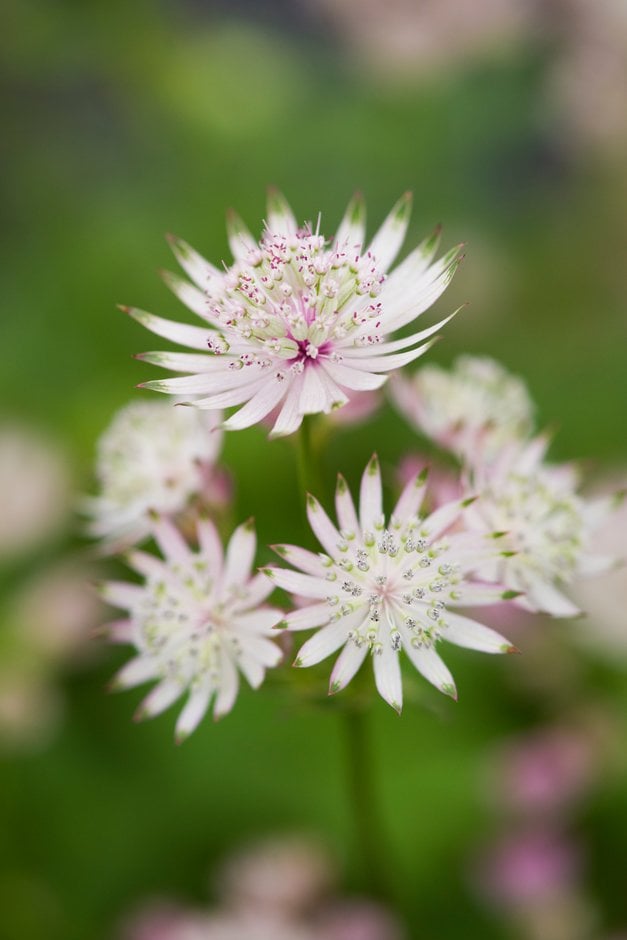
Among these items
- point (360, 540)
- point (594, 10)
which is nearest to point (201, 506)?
point (360, 540)

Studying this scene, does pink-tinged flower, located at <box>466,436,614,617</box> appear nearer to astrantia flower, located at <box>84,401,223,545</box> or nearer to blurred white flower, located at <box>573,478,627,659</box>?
astrantia flower, located at <box>84,401,223,545</box>

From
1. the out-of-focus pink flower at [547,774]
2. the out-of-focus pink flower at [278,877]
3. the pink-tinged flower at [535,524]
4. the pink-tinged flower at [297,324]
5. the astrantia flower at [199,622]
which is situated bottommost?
the out-of-focus pink flower at [278,877]

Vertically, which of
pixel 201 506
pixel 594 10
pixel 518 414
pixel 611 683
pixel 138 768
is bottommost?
pixel 138 768

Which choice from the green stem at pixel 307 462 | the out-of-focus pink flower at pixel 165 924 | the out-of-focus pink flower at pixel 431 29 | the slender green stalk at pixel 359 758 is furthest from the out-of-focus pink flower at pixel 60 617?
the out-of-focus pink flower at pixel 431 29

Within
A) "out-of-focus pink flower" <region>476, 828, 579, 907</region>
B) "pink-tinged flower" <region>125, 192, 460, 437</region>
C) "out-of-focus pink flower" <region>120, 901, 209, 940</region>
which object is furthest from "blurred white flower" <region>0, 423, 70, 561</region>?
"pink-tinged flower" <region>125, 192, 460, 437</region>

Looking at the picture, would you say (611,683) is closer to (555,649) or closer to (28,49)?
(555,649)

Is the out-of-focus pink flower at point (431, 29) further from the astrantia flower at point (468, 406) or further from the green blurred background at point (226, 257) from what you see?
the astrantia flower at point (468, 406)
